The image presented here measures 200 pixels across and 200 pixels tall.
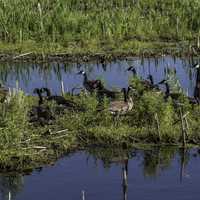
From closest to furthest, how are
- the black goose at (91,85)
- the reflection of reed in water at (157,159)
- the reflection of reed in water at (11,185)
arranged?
the reflection of reed in water at (11,185), the reflection of reed in water at (157,159), the black goose at (91,85)

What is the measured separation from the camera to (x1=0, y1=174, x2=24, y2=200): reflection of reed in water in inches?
556

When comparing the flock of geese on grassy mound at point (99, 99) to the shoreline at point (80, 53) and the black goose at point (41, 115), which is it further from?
the shoreline at point (80, 53)

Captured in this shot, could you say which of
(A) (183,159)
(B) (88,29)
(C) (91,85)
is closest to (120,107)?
(A) (183,159)

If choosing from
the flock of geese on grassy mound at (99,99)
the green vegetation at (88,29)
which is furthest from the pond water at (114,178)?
the green vegetation at (88,29)

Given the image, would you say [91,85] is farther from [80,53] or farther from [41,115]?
[80,53]

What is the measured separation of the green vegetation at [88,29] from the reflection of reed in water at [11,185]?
44.5 feet

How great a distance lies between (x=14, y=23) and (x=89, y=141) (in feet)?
43.2

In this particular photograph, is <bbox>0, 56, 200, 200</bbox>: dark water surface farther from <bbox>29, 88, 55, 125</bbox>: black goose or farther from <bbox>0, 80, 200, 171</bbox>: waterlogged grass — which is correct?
<bbox>29, 88, 55, 125</bbox>: black goose

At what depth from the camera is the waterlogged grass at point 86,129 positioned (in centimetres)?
1502

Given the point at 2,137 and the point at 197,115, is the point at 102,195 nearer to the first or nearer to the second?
the point at 2,137

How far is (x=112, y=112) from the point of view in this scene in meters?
17.1

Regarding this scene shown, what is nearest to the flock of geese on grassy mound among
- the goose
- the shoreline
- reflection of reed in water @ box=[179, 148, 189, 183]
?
the goose

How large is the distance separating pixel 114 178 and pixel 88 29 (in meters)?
15.3

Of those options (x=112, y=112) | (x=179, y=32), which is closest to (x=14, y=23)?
(x=179, y=32)
